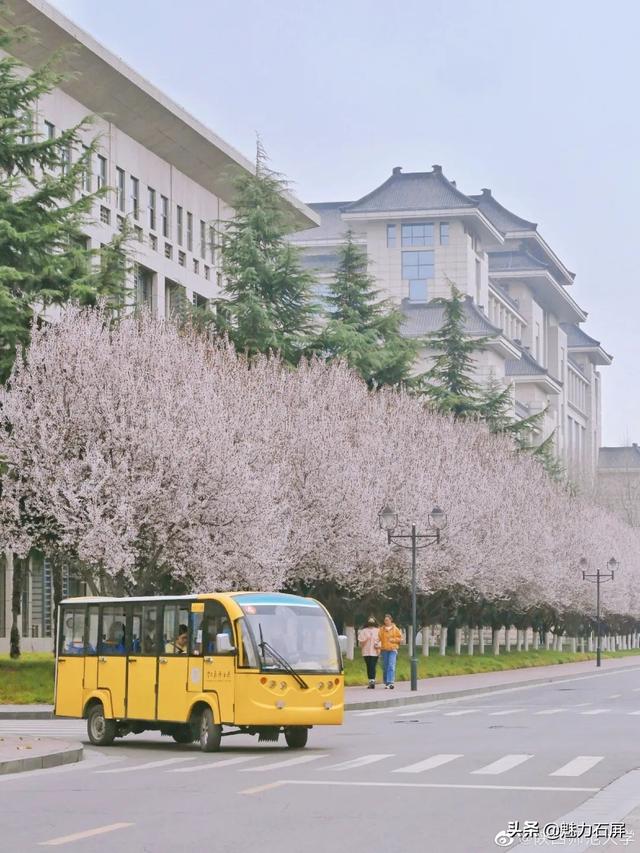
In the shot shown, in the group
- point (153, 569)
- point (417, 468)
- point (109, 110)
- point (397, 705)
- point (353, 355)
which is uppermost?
point (109, 110)

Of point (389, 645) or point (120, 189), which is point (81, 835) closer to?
point (389, 645)

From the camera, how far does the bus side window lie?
27.3 meters

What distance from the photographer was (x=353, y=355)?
204 ft

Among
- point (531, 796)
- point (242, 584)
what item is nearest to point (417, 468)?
point (242, 584)

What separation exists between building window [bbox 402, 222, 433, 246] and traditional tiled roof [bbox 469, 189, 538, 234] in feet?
59.2

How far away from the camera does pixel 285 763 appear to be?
838 inches

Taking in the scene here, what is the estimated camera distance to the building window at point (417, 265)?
13988 centimetres

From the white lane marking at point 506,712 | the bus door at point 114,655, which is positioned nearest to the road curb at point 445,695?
the white lane marking at point 506,712

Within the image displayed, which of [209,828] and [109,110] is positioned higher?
[109,110]

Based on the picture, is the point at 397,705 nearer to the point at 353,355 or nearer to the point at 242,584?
the point at 242,584

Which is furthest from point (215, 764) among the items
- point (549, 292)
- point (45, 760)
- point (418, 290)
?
point (549, 292)

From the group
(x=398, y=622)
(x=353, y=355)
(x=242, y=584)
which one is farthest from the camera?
(x=398, y=622)

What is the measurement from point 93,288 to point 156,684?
2000cm

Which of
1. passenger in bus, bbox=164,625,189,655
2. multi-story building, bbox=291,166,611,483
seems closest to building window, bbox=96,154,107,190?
passenger in bus, bbox=164,625,189,655
